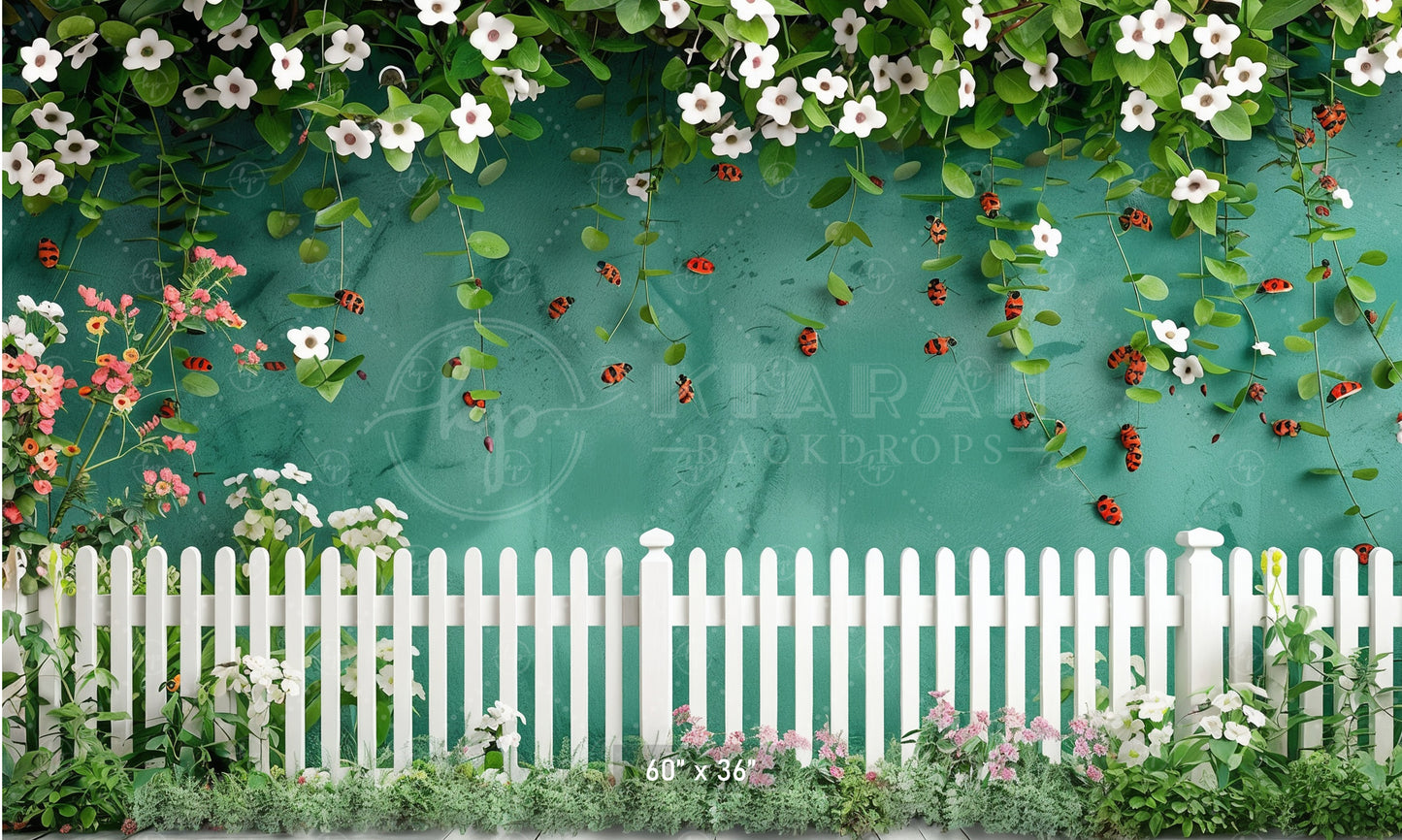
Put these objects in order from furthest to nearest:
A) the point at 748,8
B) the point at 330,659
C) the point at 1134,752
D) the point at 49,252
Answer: the point at 49,252, the point at 330,659, the point at 1134,752, the point at 748,8

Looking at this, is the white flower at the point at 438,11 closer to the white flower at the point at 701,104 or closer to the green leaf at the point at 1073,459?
the white flower at the point at 701,104

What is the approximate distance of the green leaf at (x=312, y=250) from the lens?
2908 mm

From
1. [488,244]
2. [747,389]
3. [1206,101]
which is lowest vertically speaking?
[747,389]

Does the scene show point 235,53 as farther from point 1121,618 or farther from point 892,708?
point 1121,618

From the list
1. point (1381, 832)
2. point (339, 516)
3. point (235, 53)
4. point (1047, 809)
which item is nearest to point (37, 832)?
point (339, 516)

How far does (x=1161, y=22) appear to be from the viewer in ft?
7.86

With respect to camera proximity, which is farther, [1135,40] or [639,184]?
[639,184]

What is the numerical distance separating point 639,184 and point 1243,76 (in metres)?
1.84

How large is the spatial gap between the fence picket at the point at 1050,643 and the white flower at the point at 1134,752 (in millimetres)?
176

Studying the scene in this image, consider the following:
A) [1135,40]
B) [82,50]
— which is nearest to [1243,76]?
[1135,40]

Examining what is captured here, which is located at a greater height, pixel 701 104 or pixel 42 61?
pixel 42 61

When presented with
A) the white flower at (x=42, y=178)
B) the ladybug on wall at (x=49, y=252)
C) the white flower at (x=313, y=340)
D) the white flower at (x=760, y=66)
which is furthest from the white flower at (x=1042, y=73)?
the ladybug on wall at (x=49, y=252)

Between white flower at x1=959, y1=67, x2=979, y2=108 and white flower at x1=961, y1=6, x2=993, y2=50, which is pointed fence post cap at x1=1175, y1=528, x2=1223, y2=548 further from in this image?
white flower at x1=961, y1=6, x2=993, y2=50

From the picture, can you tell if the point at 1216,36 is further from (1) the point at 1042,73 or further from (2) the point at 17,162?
(2) the point at 17,162
